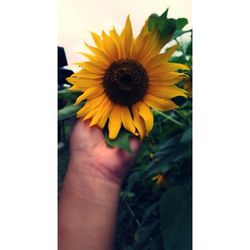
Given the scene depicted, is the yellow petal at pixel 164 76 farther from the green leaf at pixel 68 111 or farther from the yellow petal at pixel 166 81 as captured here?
the green leaf at pixel 68 111

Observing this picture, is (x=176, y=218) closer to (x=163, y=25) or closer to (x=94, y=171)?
(x=94, y=171)

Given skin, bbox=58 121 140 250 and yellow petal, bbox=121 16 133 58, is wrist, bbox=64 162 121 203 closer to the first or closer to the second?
skin, bbox=58 121 140 250

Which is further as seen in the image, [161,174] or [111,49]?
[161,174]

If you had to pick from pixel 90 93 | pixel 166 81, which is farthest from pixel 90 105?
pixel 166 81

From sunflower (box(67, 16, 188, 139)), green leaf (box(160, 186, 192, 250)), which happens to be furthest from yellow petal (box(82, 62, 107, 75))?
green leaf (box(160, 186, 192, 250))
